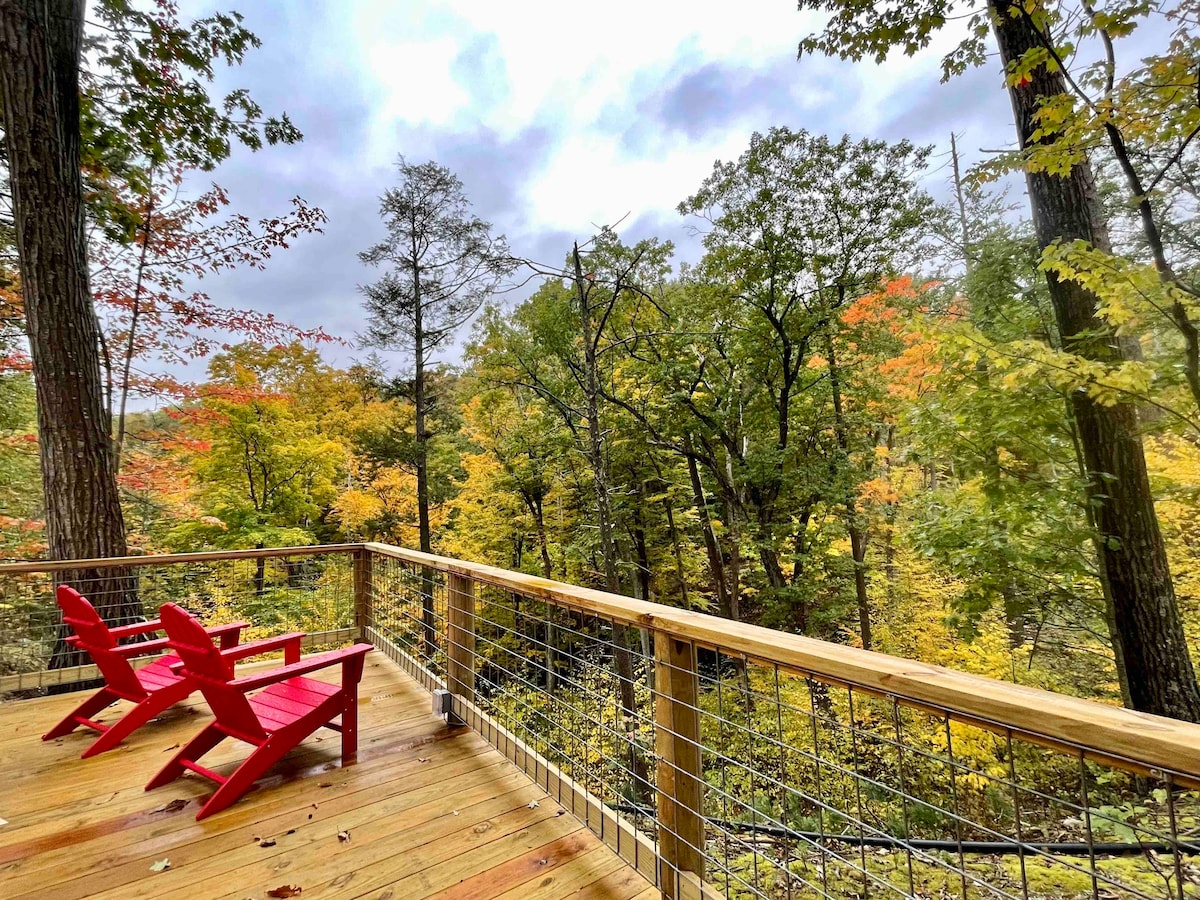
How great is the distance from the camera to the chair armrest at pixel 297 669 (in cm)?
220

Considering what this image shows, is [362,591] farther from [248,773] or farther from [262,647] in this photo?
[248,773]

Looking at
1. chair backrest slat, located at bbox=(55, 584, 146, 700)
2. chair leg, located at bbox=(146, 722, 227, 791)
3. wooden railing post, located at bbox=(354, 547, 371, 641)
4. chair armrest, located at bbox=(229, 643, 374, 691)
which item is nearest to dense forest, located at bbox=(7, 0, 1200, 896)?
wooden railing post, located at bbox=(354, 547, 371, 641)

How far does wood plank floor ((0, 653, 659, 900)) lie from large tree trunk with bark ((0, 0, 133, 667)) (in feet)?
5.28

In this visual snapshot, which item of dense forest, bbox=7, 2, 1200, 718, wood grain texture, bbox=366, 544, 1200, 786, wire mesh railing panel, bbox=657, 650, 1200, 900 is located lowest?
wire mesh railing panel, bbox=657, 650, 1200, 900

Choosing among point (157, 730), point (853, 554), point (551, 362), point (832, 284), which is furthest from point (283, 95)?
point (853, 554)

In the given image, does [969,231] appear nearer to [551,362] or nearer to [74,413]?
[551,362]

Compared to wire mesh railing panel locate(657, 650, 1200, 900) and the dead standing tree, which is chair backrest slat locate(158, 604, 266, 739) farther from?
the dead standing tree

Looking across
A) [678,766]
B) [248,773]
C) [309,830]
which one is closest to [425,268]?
[248,773]

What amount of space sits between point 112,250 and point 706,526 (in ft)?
30.6

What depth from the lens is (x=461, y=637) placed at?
122 inches

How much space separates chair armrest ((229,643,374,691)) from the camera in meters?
2.20

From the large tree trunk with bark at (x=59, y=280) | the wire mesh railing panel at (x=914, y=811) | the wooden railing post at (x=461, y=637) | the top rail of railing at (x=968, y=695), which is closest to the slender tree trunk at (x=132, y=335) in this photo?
the large tree trunk with bark at (x=59, y=280)

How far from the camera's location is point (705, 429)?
30.5 feet

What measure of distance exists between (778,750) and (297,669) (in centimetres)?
307
